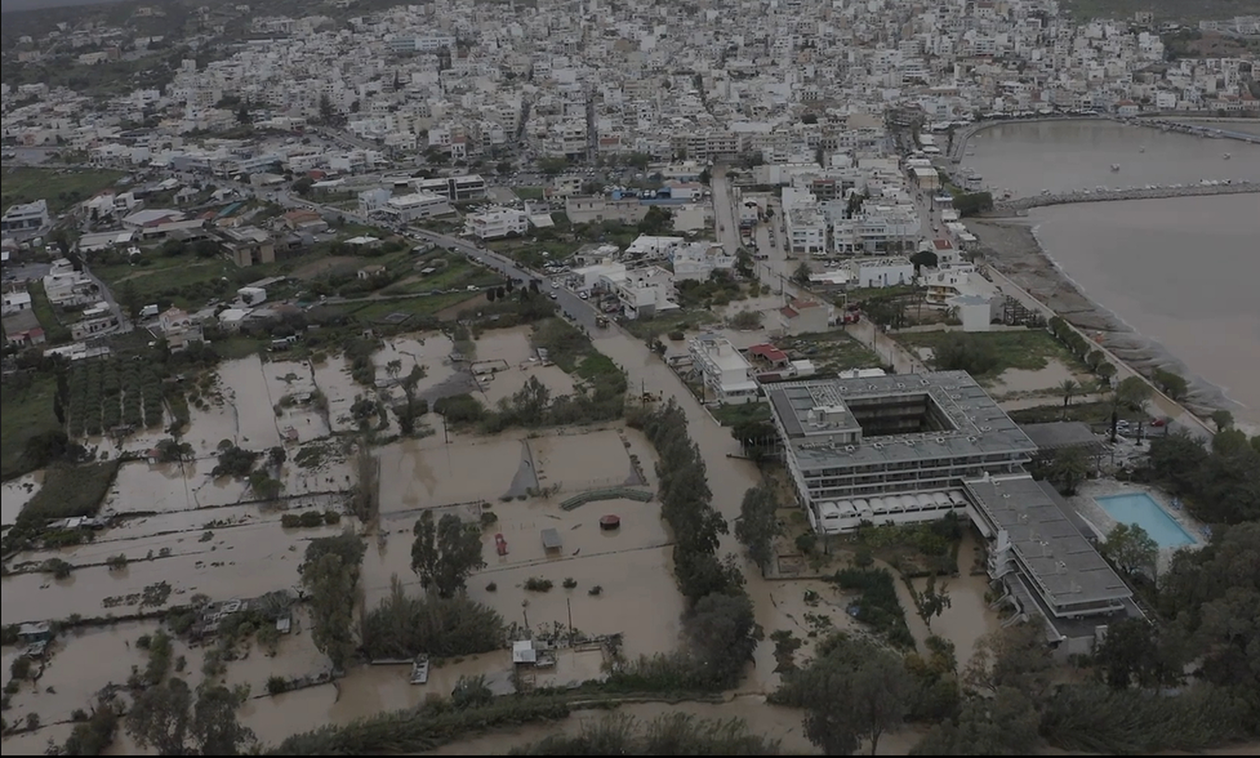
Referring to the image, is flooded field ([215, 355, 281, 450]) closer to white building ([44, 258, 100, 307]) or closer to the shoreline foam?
white building ([44, 258, 100, 307])

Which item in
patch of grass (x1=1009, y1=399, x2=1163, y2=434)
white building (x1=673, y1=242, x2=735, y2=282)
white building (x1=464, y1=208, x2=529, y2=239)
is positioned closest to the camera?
patch of grass (x1=1009, y1=399, x2=1163, y2=434)

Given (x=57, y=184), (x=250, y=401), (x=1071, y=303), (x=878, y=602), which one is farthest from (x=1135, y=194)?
(x=57, y=184)

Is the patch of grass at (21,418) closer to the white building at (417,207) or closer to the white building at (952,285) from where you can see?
the white building at (417,207)

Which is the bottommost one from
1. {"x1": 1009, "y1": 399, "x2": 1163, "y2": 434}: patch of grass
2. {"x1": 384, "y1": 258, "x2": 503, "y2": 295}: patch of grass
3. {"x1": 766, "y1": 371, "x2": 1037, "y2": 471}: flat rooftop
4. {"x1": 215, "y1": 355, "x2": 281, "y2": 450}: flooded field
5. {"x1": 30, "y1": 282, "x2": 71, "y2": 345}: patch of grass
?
{"x1": 1009, "y1": 399, "x2": 1163, "y2": 434}: patch of grass

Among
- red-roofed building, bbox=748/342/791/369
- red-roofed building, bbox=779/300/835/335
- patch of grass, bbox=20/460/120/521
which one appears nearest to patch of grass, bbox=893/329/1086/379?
red-roofed building, bbox=779/300/835/335

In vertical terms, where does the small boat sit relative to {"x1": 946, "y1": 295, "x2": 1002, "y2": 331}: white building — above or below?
above

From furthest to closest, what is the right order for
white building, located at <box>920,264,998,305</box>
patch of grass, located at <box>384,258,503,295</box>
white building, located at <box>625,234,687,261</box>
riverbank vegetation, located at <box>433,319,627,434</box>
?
white building, located at <box>625,234,687,261</box> → patch of grass, located at <box>384,258,503,295</box> → white building, located at <box>920,264,998,305</box> → riverbank vegetation, located at <box>433,319,627,434</box>

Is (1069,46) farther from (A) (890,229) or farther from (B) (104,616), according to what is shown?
(B) (104,616)

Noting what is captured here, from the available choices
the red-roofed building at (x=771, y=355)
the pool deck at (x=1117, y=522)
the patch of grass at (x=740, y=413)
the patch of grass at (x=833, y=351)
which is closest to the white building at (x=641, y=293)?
the patch of grass at (x=833, y=351)

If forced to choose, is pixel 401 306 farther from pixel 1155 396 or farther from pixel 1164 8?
pixel 1164 8
